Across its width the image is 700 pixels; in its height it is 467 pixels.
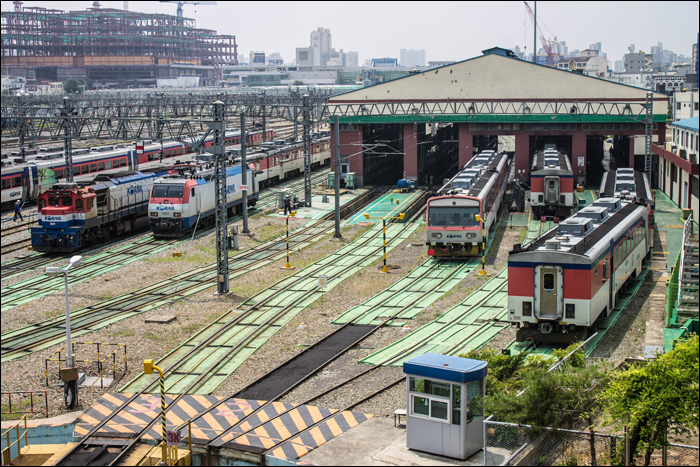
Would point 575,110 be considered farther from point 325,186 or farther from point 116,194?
point 116,194

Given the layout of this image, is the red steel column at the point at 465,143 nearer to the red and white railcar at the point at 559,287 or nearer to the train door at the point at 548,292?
the red and white railcar at the point at 559,287

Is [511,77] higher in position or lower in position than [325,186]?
higher

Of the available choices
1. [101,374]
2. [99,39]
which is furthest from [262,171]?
[99,39]

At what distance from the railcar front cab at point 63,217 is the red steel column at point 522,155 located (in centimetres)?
2915

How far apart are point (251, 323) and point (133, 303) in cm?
492

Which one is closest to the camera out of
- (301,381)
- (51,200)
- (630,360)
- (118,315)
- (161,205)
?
(630,360)

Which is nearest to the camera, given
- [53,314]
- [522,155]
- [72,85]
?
[53,314]

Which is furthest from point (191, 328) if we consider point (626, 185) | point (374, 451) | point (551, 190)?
point (551, 190)

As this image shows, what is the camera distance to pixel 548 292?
20.5 m

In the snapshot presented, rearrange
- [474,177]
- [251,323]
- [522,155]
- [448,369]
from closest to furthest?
[448,369] < [251,323] < [474,177] < [522,155]

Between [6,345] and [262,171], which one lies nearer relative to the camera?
[6,345]

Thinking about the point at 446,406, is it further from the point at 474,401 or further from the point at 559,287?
the point at 559,287

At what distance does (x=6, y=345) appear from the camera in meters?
21.9

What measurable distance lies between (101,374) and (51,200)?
717 inches
